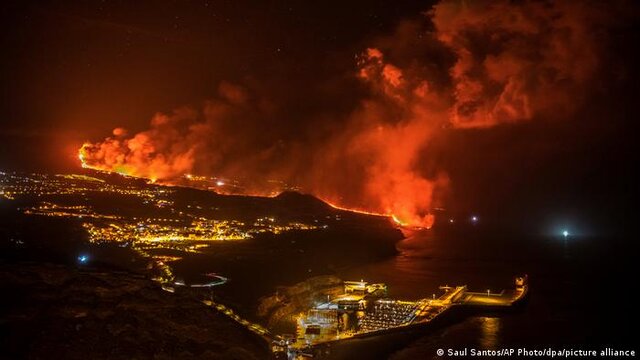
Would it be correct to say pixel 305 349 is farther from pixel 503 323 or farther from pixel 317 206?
pixel 317 206

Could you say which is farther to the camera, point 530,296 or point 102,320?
point 530,296

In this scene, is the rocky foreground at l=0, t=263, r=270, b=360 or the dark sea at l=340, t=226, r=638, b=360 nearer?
the rocky foreground at l=0, t=263, r=270, b=360

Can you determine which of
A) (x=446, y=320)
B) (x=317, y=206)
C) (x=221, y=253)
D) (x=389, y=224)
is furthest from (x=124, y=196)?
(x=389, y=224)

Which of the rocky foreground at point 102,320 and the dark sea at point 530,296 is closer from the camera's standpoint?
the rocky foreground at point 102,320
